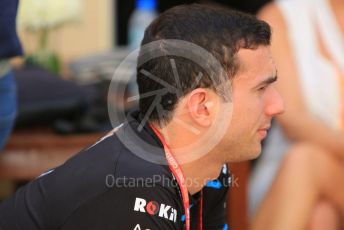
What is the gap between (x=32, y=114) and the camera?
8.51 ft

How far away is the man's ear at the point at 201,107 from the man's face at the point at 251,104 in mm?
66

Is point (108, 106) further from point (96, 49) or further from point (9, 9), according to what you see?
point (96, 49)

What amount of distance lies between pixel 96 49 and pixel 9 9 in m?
2.07

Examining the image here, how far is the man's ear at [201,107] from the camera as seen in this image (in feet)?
5.06

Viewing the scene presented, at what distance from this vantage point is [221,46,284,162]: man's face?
1574 mm

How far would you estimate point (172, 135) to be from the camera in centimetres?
158

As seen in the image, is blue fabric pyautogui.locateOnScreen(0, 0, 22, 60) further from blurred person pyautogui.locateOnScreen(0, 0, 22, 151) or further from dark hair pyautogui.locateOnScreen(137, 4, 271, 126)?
dark hair pyautogui.locateOnScreen(137, 4, 271, 126)

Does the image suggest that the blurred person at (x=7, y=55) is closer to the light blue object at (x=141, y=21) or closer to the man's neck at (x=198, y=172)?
the man's neck at (x=198, y=172)

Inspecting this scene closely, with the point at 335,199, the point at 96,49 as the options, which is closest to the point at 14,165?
the point at 335,199

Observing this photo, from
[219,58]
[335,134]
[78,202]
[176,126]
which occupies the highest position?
[219,58]

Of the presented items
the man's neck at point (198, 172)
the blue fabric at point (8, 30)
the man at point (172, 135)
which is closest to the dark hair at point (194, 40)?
the man at point (172, 135)

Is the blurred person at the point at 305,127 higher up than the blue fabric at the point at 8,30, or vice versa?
the blue fabric at the point at 8,30

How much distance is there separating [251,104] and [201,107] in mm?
126

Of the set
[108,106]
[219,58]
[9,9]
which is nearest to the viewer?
[219,58]
